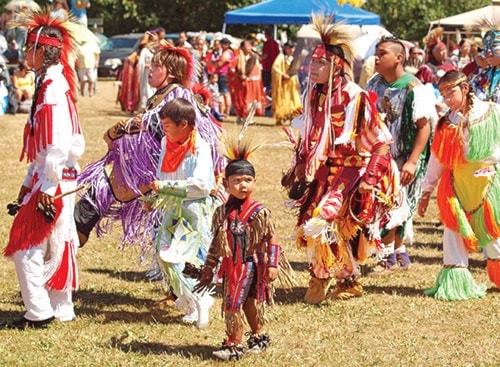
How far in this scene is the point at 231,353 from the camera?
16.1ft

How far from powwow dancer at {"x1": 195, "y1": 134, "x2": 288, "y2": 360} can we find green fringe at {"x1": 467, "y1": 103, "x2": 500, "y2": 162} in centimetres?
206

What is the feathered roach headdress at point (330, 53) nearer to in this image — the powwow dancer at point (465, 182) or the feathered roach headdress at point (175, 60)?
the powwow dancer at point (465, 182)

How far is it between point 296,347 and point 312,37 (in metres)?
15.5

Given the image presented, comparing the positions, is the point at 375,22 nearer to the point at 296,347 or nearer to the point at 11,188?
the point at 11,188

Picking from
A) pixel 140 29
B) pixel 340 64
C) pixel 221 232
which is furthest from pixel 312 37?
pixel 140 29

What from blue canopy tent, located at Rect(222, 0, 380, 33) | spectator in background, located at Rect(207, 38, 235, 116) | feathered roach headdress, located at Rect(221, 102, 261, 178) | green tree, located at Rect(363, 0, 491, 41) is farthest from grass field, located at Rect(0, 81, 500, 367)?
green tree, located at Rect(363, 0, 491, 41)

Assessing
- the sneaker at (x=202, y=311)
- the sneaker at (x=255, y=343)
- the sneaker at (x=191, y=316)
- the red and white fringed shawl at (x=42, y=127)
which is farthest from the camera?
the sneaker at (x=191, y=316)

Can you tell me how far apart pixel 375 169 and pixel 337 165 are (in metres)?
0.28

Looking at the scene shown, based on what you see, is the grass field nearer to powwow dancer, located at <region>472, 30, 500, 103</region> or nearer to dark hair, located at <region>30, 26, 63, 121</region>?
dark hair, located at <region>30, 26, 63, 121</region>

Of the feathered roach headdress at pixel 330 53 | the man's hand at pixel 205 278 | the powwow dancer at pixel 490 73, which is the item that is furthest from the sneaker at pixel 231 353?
the powwow dancer at pixel 490 73

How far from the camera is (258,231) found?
4828 mm

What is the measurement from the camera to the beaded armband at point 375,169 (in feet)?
19.8

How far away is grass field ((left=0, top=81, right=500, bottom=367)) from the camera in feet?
16.6

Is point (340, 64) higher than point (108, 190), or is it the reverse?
point (340, 64)
